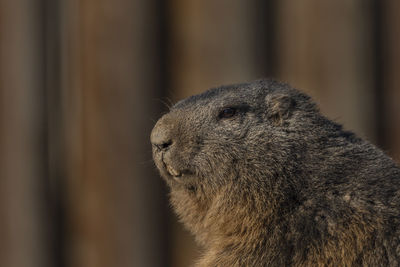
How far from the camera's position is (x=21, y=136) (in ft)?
23.3

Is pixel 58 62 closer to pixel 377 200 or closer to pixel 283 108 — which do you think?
pixel 283 108

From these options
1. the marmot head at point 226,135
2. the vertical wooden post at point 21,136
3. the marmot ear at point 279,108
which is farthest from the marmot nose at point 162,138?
the vertical wooden post at point 21,136

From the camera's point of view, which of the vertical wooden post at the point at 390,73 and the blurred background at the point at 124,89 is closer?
the blurred background at the point at 124,89

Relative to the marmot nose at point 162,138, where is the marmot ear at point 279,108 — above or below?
above

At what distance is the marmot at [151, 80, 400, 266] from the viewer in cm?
384

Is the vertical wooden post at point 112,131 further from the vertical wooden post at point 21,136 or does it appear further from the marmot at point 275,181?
the marmot at point 275,181

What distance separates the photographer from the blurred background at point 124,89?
708 centimetres

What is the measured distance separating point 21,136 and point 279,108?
3.40 metres

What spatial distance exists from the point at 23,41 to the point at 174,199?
10.1ft

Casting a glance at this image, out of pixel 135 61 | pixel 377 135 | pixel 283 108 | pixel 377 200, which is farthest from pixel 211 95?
pixel 377 135

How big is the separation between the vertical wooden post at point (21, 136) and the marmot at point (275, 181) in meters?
2.84

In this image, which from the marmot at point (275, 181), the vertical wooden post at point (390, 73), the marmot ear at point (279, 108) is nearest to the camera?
the marmot at point (275, 181)

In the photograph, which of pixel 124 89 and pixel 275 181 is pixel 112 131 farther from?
pixel 275 181

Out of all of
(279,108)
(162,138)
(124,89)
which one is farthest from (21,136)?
(279,108)
